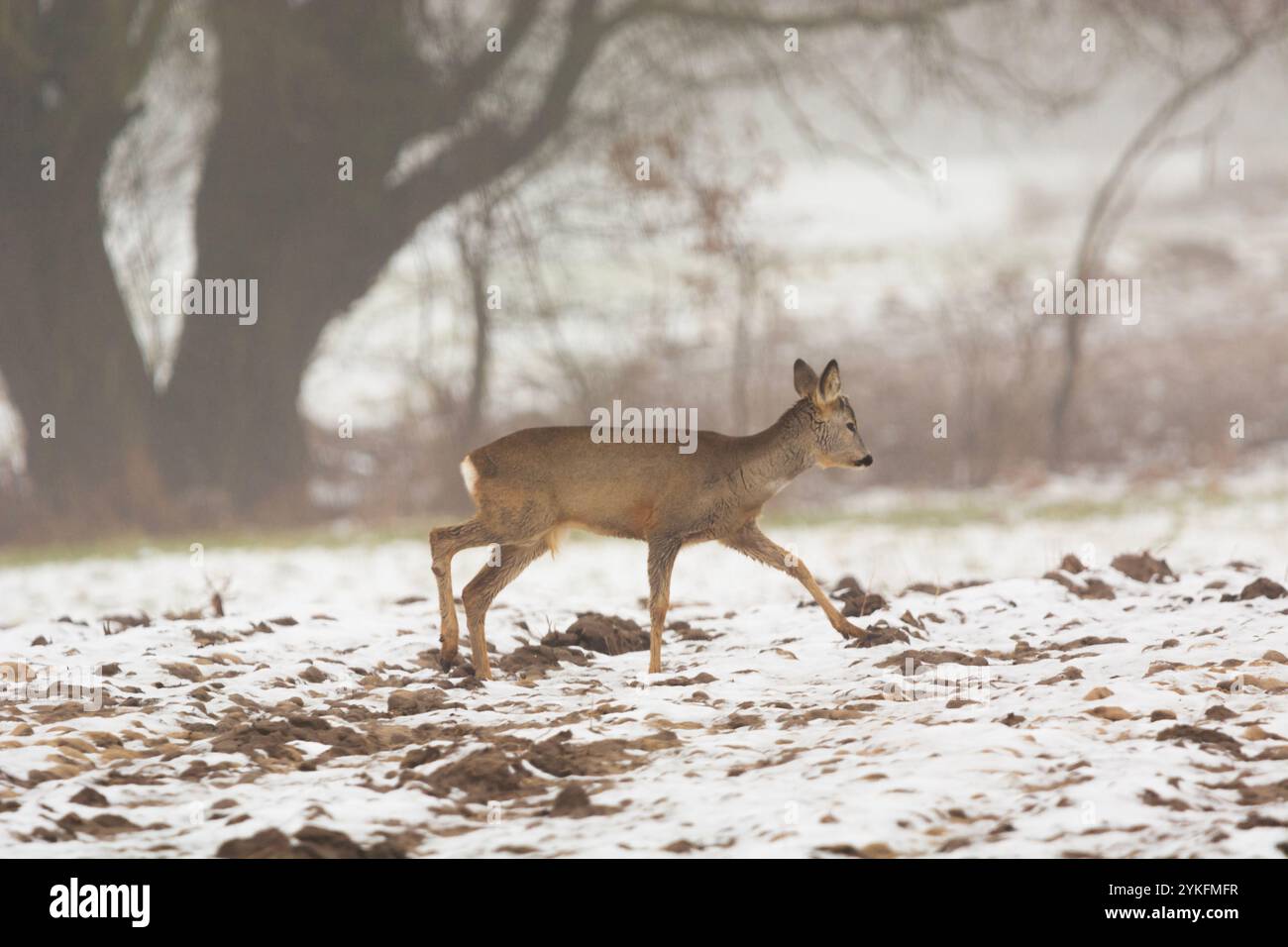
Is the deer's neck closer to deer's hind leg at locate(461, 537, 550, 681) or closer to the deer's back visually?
the deer's back

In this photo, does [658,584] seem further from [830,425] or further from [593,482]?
[830,425]

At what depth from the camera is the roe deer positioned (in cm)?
727

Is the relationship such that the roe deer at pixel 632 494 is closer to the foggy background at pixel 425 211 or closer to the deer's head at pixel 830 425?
the deer's head at pixel 830 425

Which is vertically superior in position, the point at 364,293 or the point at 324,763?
the point at 364,293

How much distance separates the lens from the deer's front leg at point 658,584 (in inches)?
284

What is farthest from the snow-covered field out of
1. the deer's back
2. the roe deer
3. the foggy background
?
the foggy background

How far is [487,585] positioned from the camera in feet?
24.5

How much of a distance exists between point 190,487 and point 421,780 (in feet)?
42.6

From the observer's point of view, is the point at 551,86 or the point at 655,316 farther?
the point at 655,316

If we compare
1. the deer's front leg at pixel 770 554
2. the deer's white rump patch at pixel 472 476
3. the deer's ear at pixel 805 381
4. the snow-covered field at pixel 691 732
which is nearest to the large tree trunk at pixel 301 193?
the snow-covered field at pixel 691 732

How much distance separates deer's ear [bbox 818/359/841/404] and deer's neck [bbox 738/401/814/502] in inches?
5.1
